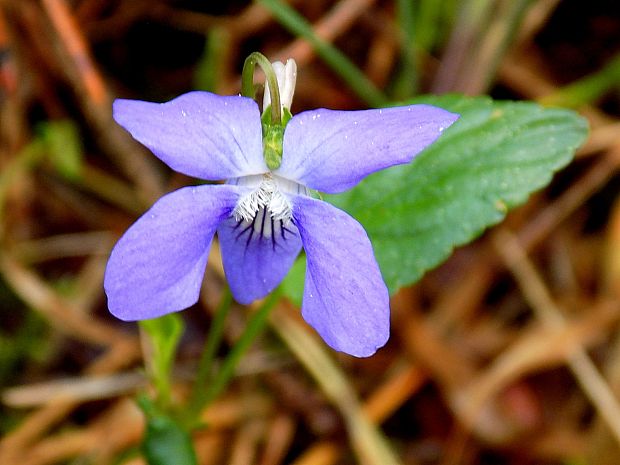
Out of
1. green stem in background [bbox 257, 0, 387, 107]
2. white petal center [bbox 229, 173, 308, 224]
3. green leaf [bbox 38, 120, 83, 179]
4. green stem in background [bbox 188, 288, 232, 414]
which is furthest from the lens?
green leaf [bbox 38, 120, 83, 179]

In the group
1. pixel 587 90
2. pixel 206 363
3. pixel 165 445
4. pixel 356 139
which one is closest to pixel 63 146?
pixel 206 363

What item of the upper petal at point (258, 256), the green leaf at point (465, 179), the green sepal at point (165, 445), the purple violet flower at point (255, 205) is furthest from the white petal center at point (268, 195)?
the green sepal at point (165, 445)

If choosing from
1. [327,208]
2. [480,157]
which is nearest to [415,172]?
[480,157]

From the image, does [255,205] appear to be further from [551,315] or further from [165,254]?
[551,315]

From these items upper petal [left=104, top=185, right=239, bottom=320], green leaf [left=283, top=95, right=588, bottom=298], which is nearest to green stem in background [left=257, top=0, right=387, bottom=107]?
green leaf [left=283, top=95, right=588, bottom=298]

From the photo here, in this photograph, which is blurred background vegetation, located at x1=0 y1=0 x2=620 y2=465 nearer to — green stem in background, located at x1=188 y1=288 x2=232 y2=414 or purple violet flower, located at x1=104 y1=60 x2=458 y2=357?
green stem in background, located at x1=188 y1=288 x2=232 y2=414

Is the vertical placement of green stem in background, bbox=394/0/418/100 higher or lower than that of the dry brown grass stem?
A: higher

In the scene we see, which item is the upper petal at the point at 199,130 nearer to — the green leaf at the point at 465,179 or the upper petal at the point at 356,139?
the upper petal at the point at 356,139
